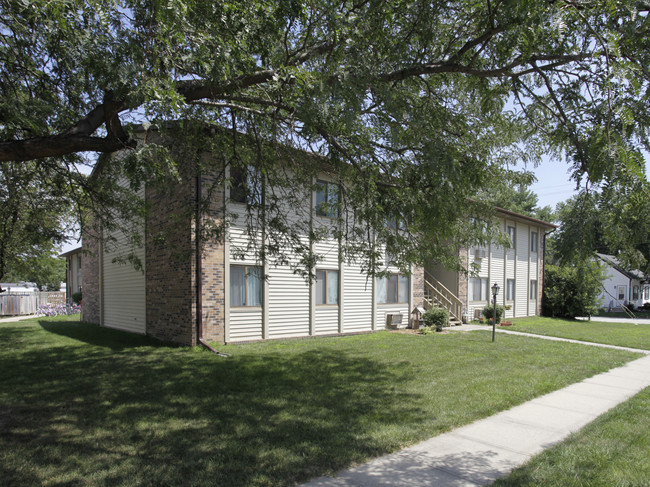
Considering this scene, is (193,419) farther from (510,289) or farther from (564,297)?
(564,297)

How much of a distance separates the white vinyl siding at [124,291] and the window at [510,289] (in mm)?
19370

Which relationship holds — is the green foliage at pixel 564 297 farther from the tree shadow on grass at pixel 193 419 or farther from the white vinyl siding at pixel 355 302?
the tree shadow on grass at pixel 193 419

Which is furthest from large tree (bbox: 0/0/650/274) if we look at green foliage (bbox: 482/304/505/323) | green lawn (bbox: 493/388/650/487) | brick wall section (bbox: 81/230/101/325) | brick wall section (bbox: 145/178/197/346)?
green foliage (bbox: 482/304/505/323)

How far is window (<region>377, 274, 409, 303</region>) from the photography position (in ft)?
55.2

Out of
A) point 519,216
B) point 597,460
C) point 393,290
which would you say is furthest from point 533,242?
point 597,460

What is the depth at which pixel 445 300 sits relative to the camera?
20656mm

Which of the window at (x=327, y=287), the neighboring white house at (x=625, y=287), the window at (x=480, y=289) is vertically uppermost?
the window at (x=327, y=287)

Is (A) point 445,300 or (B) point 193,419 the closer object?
(B) point 193,419

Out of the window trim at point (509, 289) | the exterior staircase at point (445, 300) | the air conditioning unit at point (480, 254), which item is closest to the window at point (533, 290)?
the window trim at point (509, 289)

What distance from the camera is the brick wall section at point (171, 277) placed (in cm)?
1144

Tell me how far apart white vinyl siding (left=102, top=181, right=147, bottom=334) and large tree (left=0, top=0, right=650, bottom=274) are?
813cm

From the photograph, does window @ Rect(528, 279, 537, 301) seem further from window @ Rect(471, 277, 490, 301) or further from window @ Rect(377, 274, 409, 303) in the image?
window @ Rect(377, 274, 409, 303)

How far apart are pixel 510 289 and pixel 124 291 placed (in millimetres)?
20071

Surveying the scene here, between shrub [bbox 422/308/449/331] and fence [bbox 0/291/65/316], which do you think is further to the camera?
fence [bbox 0/291/65/316]
